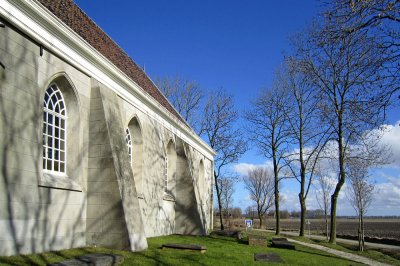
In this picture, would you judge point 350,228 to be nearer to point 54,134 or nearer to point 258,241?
point 258,241

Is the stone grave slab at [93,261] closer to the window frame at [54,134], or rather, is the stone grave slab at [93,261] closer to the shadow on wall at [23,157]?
the shadow on wall at [23,157]

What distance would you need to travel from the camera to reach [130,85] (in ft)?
52.5

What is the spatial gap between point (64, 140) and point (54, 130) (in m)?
0.53

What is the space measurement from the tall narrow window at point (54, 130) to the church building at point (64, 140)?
1.2 inches

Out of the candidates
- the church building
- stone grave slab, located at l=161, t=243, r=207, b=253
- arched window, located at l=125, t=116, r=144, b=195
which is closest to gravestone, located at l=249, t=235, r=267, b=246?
the church building

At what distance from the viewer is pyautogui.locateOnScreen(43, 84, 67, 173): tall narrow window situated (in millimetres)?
11117

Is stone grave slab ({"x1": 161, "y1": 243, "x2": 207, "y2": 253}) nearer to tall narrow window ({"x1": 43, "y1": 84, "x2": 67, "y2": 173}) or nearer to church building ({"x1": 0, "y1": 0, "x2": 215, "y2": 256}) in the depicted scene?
church building ({"x1": 0, "y1": 0, "x2": 215, "y2": 256})

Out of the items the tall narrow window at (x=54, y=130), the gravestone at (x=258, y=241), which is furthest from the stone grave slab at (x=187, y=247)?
the gravestone at (x=258, y=241)

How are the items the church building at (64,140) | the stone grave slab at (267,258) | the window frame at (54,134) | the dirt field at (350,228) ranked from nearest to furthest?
the church building at (64,140)
the window frame at (54,134)
the stone grave slab at (267,258)
the dirt field at (350,228)

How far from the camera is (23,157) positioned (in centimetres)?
948

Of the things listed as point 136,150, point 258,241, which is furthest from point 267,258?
point 136,150

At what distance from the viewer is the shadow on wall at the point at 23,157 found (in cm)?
895

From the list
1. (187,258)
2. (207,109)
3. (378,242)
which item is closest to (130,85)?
(187,258)

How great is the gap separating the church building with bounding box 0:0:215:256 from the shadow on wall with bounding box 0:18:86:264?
23 mm
